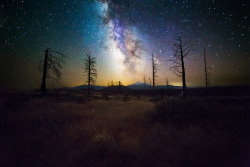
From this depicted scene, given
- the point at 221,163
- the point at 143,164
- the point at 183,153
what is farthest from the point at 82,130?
the point at 221,163

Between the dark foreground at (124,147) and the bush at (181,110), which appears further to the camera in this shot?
the bush at (181,110)

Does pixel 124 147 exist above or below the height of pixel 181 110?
below

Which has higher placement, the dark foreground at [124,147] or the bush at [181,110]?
the bush at [181,110]

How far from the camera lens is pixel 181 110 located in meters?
5.86

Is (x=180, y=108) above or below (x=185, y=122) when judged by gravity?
above

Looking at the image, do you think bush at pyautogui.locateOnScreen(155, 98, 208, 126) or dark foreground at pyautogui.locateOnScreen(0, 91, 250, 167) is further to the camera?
bush at pyautogui.locateOnScreen(155, 98, 208, 126)

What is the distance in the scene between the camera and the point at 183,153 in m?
3.02

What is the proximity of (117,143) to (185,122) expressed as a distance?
3.98 meters

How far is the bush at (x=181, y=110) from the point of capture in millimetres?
5516

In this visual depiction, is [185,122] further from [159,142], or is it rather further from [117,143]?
[117,143]

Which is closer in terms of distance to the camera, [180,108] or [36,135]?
[36,135]

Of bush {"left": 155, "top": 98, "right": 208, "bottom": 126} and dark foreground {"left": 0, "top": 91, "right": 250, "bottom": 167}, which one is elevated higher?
bush {"left": 155, "top": 98, "right": 208, "bottom": 126}

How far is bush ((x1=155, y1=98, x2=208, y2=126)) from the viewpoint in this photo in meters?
5.52

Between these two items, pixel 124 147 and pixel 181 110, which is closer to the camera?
pixel 124 147
